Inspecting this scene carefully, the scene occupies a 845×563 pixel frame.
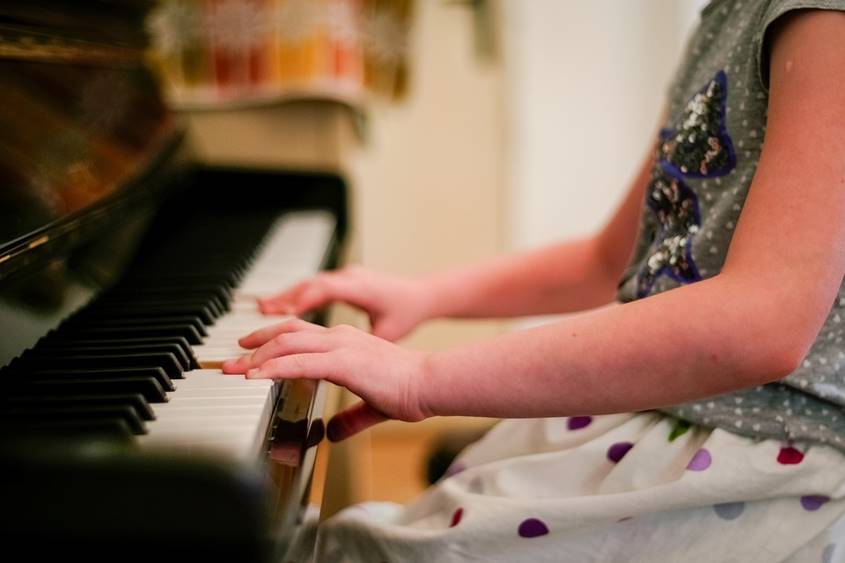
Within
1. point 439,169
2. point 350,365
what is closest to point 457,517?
point 350,365

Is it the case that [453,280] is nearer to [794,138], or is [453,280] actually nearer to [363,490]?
[794,138]

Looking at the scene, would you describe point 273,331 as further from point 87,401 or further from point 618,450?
point 618,450

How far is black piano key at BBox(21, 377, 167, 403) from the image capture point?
22.1 inches

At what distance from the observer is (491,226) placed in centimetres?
250

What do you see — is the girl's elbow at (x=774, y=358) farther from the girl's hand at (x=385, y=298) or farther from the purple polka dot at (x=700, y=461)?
the girl's hand at (x=385, y=298)

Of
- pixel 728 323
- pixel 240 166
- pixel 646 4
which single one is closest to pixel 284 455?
pixel 728 323

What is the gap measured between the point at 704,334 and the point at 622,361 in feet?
0.19

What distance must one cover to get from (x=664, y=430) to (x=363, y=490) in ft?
3.63

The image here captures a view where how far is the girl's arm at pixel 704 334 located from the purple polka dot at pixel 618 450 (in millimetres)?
124

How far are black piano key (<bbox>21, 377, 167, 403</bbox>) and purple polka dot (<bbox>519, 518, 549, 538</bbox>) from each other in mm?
283

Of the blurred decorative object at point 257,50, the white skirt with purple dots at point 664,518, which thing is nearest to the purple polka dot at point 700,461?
the white skirt with purple dots at point 664,518

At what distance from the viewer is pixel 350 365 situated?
622 mm

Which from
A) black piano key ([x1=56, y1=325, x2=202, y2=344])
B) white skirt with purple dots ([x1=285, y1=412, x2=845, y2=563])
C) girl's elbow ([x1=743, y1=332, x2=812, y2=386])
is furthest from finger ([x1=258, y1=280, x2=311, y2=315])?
girl's elbow ([x1=743, y1=332, x2=812, y2=386])

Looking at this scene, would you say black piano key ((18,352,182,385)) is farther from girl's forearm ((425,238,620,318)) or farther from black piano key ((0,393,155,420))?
girl's forearm ((425,238,620,318))
